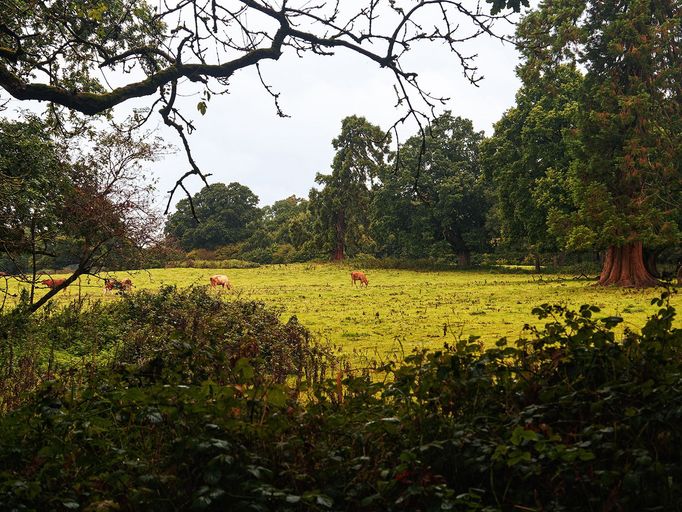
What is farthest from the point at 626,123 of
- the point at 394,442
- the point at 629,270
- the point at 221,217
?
the point at 221,217

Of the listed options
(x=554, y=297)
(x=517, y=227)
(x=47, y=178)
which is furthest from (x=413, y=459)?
(x=517, y=227)

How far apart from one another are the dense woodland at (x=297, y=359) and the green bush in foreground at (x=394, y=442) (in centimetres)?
2

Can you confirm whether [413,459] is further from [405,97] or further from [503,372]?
[405,97]

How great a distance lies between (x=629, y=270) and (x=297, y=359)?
22812 mm

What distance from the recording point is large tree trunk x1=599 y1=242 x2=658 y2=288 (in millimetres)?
28266

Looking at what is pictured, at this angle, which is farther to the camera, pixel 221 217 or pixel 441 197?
pixel 221 217

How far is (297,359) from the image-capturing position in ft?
37.0

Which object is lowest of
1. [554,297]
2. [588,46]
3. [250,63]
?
[554,297]

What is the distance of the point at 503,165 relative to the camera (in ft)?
136

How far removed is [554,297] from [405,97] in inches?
835

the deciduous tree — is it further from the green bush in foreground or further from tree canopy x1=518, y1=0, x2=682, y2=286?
the green bush in foreground

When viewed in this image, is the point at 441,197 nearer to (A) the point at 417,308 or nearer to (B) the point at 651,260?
(B) the point at 651,260

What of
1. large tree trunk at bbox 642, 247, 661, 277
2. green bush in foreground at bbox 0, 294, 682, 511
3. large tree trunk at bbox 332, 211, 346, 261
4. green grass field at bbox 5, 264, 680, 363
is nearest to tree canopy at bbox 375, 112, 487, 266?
large tree trunk at bbox 332, 211, 346, 261

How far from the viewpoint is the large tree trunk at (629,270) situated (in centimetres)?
2827
